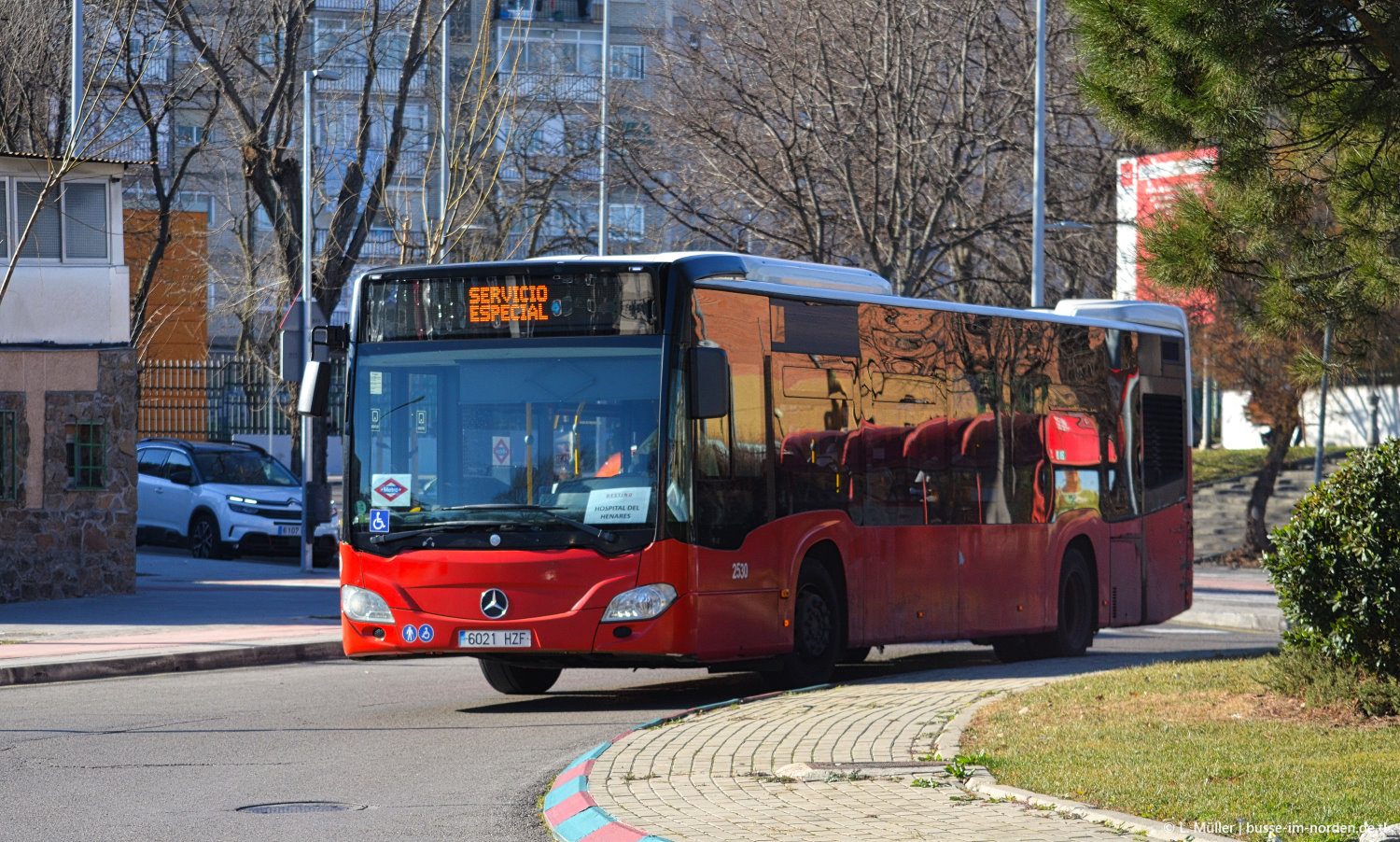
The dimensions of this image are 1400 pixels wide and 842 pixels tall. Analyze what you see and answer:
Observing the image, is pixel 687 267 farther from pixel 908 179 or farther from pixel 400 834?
pixel 908 179

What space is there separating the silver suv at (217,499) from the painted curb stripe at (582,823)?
20.9 meters

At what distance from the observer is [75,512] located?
70.1 feet

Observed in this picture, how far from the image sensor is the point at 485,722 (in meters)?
12.0

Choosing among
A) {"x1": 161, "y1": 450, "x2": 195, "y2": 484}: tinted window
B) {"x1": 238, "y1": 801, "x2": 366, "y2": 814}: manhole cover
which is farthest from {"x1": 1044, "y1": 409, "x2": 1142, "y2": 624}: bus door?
{"x1": 161, "y1": 450, "x2": 195, "y2": 484}: tinted window

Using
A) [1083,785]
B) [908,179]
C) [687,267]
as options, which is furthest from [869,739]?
[908,179]

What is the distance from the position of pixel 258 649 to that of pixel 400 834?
8.86m

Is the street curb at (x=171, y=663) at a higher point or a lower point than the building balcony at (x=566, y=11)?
lower

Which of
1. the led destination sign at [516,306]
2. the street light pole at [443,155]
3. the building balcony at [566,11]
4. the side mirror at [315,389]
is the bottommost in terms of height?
the side mirror at [315,389]

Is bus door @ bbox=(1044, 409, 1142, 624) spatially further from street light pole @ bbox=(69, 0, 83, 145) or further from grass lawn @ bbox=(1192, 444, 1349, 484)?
grass lawn @ bbox=(1192, 444, 1349, 484)

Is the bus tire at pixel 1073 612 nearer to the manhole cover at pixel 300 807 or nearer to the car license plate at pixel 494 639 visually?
the car license plate at pixel 494 639

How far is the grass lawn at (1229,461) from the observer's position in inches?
1794

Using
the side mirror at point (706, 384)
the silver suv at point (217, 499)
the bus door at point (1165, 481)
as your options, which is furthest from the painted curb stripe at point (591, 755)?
the silver suv at point (217, 499)

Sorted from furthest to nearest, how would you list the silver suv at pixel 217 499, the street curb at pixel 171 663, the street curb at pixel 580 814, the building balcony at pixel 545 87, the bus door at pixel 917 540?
1. the building balcony at pixel 545 87
2. the silver suv at pixel 217 499
3. the street curb at pixel 171 663
4. the bus door at pixel 917 540
5. the street curb at pixel 580 814

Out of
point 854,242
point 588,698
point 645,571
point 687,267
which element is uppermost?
point 854,242
